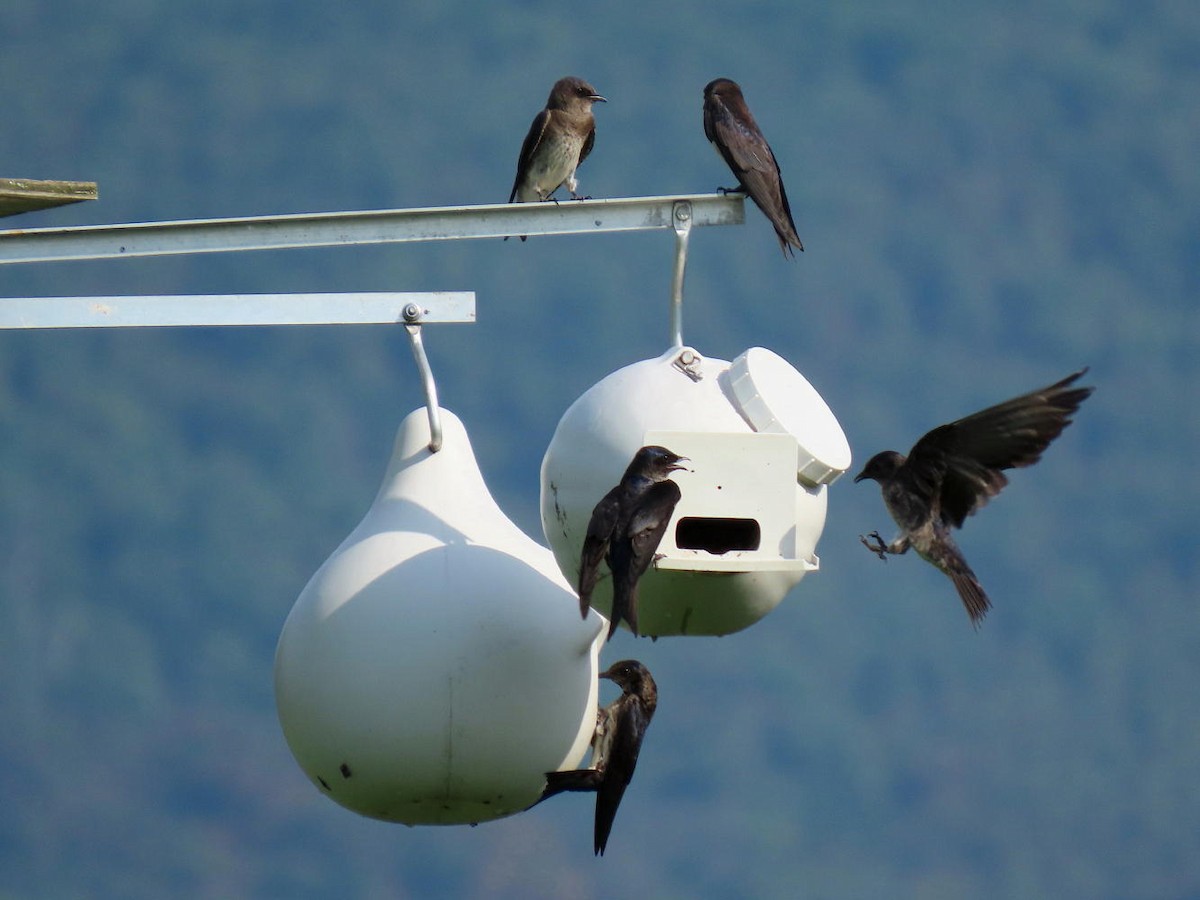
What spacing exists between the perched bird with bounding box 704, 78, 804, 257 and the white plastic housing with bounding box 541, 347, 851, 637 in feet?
3.77

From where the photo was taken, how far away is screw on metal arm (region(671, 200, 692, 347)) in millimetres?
4625

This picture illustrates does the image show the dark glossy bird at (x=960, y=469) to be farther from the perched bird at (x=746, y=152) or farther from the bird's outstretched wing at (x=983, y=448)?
the perched bird at (x=746, y=152)

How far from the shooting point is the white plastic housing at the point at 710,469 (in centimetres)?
443

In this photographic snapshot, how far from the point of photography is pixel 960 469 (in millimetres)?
5062

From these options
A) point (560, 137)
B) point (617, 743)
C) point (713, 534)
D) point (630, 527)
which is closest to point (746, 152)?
point (560, 137)

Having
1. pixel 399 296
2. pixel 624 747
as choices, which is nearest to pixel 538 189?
pixel 624 747

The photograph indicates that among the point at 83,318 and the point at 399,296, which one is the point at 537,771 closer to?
the point at 399,296

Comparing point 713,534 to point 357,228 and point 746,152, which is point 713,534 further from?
point 746,152

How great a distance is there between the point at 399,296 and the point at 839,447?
1.02m

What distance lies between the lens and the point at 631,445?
4410 mm

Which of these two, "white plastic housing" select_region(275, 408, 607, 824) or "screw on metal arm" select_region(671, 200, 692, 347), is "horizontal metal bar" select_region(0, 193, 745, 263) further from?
"white plastic housing" select_region(275, 408, 607, 824)

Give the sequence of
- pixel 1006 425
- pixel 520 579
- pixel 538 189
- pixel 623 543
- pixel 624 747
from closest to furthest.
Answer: pixel 623 543, pixel 520 579, pixel 1006 425, pixel 624 747, pixel 538 189

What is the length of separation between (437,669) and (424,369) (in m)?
0.63

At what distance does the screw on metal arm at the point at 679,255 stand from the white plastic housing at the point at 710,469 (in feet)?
0.28
